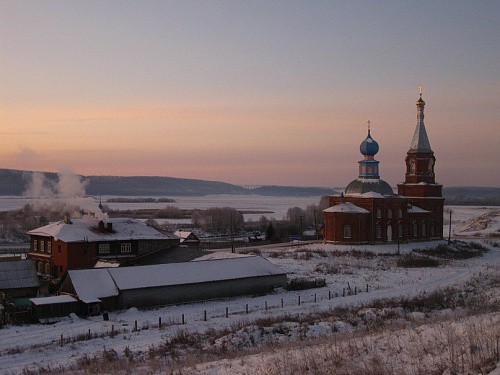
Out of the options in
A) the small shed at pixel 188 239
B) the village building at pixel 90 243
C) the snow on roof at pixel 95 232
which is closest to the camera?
the village building at pixel 90 243

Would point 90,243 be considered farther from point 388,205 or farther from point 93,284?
point 388,205

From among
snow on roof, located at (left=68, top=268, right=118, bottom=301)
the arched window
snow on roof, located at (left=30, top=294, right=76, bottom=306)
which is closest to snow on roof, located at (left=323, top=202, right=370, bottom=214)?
the arched window

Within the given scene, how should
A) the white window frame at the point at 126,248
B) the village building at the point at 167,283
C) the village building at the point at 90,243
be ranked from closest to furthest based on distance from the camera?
the village building at the point at 167,283 → the village building at the point at 90,243 → the white window frame at the point at 126,248

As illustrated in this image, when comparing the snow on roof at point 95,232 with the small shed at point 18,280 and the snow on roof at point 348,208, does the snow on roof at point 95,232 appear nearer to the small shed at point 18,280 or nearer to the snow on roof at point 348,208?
the small shed at point 18,280

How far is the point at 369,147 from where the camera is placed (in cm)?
5891

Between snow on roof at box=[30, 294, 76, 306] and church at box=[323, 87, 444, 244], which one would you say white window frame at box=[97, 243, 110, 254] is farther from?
church at box=[323, 87, 444, 244]

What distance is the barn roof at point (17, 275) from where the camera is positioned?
30677mm

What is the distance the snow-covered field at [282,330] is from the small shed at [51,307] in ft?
2.01

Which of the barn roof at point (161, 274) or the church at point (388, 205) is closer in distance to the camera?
the barn roof at point (161, 274)

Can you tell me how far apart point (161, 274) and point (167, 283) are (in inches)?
41.6

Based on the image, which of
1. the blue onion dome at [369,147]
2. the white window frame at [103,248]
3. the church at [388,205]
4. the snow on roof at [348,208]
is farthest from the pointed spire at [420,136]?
the white window frame at [103,248]

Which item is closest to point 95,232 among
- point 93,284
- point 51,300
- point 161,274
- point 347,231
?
point 161,274

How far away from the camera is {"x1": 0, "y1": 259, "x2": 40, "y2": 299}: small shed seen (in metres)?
30.6

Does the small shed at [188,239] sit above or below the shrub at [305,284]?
above
